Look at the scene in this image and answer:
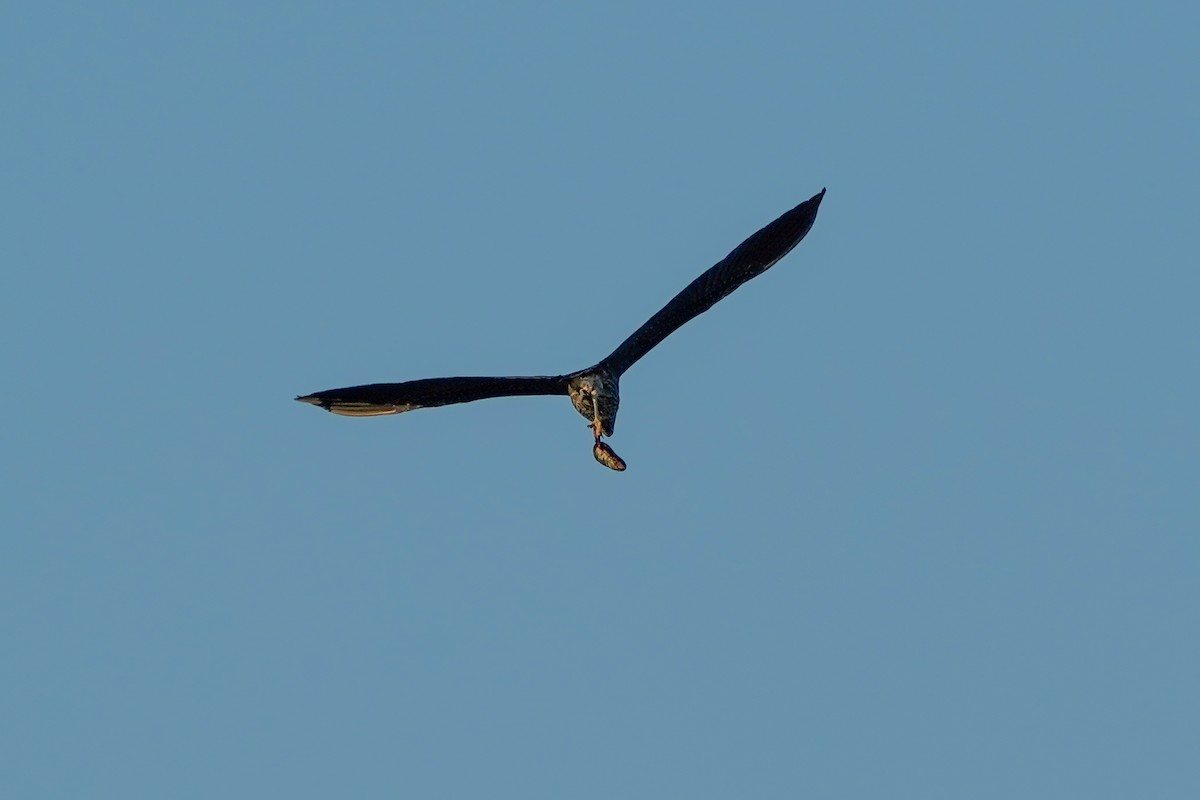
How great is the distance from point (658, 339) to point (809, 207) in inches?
127

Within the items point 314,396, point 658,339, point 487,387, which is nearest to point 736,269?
point 658,339

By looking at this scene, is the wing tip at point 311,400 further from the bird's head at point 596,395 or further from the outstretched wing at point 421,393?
the bird's head at point 596,395

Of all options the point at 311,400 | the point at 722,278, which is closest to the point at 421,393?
the point at 311,400

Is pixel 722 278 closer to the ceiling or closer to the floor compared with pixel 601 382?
closer to the ceiling

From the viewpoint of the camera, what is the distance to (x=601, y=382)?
28.5 metres

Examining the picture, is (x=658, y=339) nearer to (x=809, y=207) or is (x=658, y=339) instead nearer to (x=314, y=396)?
(x=809, y=207)

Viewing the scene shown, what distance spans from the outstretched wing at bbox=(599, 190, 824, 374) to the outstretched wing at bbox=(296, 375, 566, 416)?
1.17m

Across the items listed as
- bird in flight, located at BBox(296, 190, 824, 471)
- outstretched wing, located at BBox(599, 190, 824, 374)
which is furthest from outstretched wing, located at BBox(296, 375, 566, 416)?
outstretched wing, located at BBox(599, 190, 824, 374)

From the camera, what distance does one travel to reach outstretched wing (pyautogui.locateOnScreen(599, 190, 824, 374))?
1139 inches

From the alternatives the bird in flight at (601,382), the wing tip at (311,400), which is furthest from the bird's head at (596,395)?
the wing tip at (311,400)

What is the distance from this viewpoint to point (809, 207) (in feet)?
98.4

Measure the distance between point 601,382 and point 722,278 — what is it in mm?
2477

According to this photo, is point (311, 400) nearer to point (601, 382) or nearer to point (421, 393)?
point (421, 393)

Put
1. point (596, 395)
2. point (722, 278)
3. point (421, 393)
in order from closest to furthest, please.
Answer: point (421, 393) → point (596, 395) → point (722, 278)
